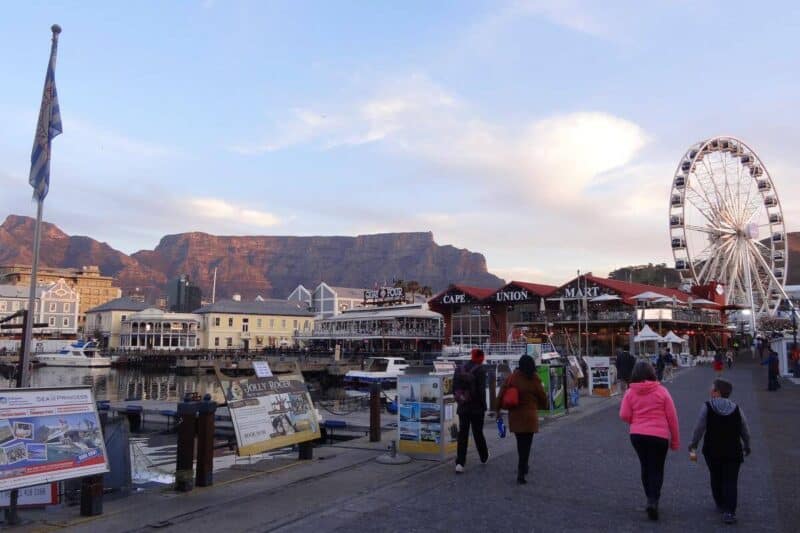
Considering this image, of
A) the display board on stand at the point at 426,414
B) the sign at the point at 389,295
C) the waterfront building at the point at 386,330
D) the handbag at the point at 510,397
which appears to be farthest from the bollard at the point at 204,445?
the sign at the point at 389,295

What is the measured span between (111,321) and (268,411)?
3808 inches

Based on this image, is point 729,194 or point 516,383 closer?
point 516,383

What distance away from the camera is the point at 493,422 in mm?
16344

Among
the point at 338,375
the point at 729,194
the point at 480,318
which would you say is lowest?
the point at 338,375

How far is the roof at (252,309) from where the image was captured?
295 ft

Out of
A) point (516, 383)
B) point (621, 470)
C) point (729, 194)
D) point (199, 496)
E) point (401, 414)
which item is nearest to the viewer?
point (199, 496)

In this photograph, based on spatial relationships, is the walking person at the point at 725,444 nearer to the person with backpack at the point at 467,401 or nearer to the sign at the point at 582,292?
the person with backpack at the point at 467,401

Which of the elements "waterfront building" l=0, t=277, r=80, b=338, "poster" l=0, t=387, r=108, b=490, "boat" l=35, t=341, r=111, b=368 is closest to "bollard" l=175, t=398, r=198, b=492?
"poster" l=0, t=387, r=108, b=490

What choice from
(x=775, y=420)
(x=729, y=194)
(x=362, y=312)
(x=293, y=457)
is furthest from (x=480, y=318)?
(x=293, y=457)

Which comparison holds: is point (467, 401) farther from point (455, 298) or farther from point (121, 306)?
point (121, 306)

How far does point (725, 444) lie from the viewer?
23.1 feet

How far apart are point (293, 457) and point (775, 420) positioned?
11.9 meters

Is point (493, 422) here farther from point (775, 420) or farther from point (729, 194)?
point (729, 194)

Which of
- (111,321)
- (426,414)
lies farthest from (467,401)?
(111,321)
